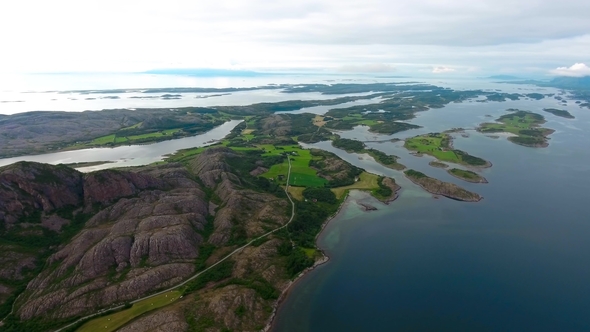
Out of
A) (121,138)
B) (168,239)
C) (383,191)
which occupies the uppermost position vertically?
(168,239)

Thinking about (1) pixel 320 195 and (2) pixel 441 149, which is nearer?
(1) pixel 320 195

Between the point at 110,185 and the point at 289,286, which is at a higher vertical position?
the point at 110,185

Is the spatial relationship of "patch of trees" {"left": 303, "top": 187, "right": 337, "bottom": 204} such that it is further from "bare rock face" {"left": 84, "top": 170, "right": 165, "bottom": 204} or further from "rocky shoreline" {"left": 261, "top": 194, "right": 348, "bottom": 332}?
"bare rock face" {"left": 84, "top": 170, "right": 165, "bottom": 204}

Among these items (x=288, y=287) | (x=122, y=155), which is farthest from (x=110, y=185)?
(x=122, y=155)

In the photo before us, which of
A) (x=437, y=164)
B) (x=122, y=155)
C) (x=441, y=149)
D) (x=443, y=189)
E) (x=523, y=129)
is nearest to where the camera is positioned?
(x=443, y=189)

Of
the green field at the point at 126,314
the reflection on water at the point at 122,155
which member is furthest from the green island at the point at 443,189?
the reflection on water at the point at 122,155

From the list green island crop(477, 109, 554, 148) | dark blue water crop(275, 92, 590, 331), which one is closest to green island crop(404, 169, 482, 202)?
dark blue water crop(275, 92, 590, 331)

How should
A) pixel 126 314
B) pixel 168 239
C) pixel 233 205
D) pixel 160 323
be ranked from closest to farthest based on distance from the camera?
1. pixel 160 323
2. pixel 126 314
3. pixel 168 239
4. pixel 233 205

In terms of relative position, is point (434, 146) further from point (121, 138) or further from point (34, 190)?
point (121, 138)
